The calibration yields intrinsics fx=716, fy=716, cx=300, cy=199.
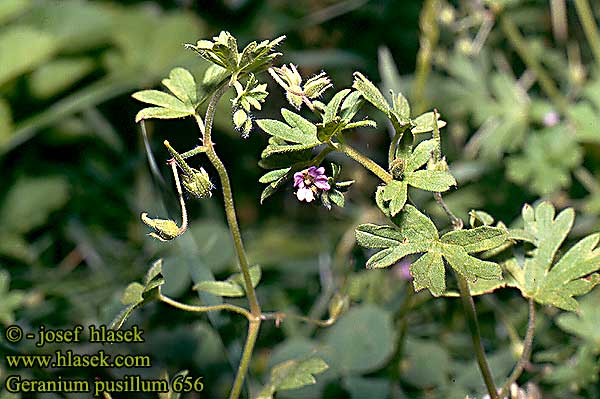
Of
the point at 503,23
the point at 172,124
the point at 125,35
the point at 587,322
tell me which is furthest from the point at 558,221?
the point at 125,35

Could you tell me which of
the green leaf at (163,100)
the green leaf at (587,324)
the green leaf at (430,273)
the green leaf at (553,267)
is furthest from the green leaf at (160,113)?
the green leaf at (587,324)

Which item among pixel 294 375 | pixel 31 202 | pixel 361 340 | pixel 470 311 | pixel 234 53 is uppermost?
pixel 234 53

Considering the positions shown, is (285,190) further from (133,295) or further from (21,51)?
(133,295)

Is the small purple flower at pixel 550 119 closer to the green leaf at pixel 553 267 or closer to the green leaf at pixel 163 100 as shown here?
the green leaf at pixel 553 267

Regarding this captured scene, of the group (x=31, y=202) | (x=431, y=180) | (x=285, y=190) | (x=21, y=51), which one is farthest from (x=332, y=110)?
(x=31, y=202)

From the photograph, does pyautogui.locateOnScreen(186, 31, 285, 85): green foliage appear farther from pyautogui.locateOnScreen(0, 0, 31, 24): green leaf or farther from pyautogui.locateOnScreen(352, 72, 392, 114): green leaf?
pyautogui.locateOnScreen(0, 0, 31, 24): green leaf

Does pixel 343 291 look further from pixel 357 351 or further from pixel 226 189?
pixel 226 189

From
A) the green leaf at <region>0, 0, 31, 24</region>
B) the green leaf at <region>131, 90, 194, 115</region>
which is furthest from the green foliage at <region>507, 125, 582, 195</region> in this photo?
the green leaf at <region>0, 0, 31, 24</region>
